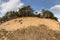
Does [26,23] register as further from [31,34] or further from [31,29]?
[31,34]

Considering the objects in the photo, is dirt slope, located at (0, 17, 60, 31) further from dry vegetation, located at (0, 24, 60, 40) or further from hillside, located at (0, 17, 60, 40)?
dry vegetation, located at (0, 24, 60, 40)

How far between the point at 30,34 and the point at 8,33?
3309 mm

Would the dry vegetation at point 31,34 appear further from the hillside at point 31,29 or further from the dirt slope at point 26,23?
the dirt slope at point 26,23

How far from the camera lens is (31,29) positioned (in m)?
30.8

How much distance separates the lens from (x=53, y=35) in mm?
30094

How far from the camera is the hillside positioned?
1167 inches

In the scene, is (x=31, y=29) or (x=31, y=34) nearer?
(x=31, y=34)

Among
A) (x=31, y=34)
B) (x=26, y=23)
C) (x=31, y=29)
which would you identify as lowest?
(x=31, y=34)

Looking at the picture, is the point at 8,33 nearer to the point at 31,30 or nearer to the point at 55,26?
the point at 31,30

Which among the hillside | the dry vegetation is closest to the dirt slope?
the hillside

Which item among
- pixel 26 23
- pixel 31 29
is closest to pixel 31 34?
pixel 31 29

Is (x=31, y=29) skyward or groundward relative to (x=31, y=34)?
skyward

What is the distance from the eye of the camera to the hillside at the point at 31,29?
29.6 metres

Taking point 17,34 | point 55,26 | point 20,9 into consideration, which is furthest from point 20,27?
point 20,9
